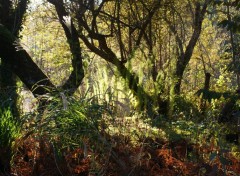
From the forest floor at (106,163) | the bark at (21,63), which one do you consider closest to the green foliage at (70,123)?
the forest floor at (106,163)

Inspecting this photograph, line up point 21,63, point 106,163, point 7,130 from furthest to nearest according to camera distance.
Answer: point 21,63 → point 7,130 → point 106,163

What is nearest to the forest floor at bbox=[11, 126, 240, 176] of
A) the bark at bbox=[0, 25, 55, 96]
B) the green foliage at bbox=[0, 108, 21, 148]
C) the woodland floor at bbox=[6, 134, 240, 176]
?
the woodland floor at bbox=[6, 134, 240, 176]

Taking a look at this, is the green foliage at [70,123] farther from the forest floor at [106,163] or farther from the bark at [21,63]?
the bark at [21,63]

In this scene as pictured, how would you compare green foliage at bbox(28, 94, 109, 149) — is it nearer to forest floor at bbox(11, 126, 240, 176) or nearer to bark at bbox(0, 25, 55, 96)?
forest floor at bbox(11, 126, 240, 176)

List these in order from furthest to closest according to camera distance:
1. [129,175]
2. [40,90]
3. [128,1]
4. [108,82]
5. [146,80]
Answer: [128,1] < [40,90] < [146,80] < [108,82] < [129,175]

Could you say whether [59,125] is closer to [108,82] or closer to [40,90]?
[108,82]

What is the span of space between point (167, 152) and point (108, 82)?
0.87 meters

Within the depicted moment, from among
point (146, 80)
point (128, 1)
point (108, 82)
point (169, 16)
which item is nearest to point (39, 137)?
point (108, 82)

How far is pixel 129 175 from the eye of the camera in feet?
5.95

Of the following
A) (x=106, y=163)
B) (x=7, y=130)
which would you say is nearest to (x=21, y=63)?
(x=7, y=130)

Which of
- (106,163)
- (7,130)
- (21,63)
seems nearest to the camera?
(106,163)

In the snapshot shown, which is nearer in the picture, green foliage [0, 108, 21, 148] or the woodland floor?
the woodland floor

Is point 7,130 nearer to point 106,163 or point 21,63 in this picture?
point 106,163

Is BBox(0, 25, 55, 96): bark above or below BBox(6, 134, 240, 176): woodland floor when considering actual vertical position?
above
